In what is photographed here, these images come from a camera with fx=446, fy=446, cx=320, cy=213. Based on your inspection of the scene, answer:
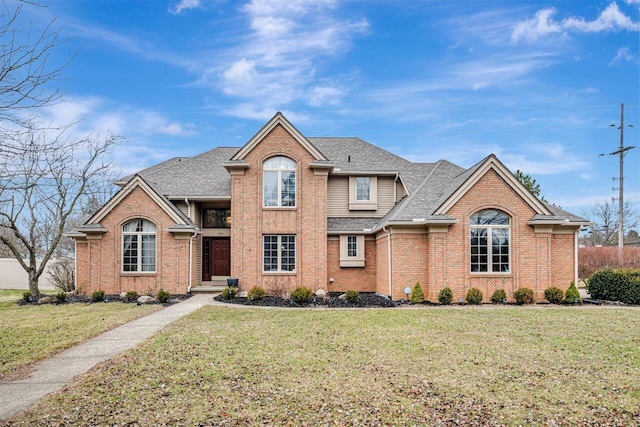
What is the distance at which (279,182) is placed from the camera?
19688mm

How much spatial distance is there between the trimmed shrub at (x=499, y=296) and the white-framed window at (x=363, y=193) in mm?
7066

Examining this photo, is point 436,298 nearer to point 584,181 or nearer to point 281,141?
point 281,141

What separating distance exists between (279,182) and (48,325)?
10303mm

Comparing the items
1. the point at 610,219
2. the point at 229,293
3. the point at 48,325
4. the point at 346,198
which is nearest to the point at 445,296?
the point at 346,198

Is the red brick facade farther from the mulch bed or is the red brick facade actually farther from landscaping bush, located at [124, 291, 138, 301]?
the mulch bed

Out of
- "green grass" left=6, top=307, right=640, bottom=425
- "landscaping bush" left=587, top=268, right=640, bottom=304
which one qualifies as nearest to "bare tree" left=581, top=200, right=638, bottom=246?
"landscaping bush" left=587, top=268, right=640, bottom=304

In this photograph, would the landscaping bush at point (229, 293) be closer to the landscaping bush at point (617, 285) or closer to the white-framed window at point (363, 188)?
the white-framed window at point (363, 188)

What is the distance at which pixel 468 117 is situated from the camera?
69.3 ft

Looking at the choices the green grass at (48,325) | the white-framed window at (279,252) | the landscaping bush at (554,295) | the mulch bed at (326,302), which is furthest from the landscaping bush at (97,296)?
the landscaping bush at (554,295)

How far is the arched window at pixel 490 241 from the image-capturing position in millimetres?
17281

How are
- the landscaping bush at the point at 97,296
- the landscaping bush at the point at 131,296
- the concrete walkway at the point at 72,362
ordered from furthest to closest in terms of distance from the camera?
the landscaping bush at the point at 131,296 → the landscaping bush at the point at 97,296 → the concrete walkway at the point at 72,362

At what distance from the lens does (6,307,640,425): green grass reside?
576 cm

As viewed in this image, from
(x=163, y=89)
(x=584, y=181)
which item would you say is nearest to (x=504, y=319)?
(x=163, y=89)

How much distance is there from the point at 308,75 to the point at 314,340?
12.2 m
